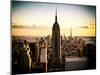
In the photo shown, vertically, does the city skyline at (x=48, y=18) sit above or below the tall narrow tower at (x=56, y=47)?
above

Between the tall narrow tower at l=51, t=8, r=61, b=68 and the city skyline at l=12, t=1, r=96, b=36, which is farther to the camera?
the tall narrow tower at l=51, t=8, r=61, b=68

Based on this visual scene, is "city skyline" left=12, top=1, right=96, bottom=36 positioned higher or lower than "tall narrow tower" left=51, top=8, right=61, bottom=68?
higher

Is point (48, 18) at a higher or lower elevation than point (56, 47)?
higher

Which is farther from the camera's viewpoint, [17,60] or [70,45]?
[70,45]

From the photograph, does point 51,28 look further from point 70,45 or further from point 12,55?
point 12,55

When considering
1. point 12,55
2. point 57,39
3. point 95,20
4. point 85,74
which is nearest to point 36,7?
point 57,39

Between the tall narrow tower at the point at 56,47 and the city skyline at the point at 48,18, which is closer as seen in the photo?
the city skyline at the point at 48,18

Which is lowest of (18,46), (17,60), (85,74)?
(85,74)

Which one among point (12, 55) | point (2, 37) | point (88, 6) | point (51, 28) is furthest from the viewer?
point (88, 6)
